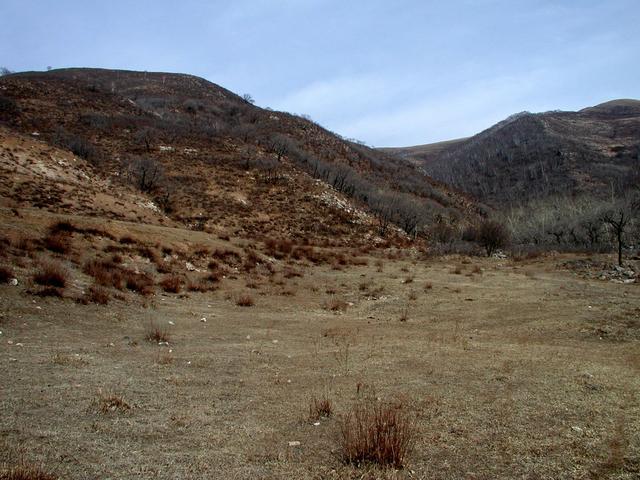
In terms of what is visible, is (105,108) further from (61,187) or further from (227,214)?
(61,187)

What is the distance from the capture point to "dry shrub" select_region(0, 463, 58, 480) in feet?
10.4

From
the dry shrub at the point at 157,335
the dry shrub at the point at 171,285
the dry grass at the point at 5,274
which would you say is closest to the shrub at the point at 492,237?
the dry shrub at the point at 171,285

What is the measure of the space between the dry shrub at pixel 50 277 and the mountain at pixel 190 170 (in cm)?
1185

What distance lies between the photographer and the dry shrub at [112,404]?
497cm

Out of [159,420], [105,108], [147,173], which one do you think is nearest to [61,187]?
[147,173]

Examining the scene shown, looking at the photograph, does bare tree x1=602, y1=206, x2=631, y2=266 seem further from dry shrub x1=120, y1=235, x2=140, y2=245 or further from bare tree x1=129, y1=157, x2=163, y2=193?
bare tree x1=129, y1=157, x2=163, y2=193

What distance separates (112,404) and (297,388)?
2.58 meters

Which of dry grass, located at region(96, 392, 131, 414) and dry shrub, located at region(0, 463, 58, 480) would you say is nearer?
dry shrub, located at region(0, 463, 58, 480)

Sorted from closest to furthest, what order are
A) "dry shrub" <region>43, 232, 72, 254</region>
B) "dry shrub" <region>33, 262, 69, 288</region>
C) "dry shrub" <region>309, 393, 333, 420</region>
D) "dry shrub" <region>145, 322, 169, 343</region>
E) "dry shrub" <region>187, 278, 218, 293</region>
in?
1. "dry shrub" <region>309, 393, 333, 420</region>
2. "dry shrub" <region>145, 322, 169, 343</region>
3. "dry shrub" <region>33, 262, 69, 288</region>
4. "dry shrub" <region>43, 232, 72, 254</region>
5. "dry shrub" <region>187, 278, 218, 293</region>

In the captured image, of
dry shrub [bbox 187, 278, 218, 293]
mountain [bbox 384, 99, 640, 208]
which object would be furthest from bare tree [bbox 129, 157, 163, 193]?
mountain [bbox 384, 99, 640, 208]

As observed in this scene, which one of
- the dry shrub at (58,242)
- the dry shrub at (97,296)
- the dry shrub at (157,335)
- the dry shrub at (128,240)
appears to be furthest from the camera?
the dry shrub at (128,240)

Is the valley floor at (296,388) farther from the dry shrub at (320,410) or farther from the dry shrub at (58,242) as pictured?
the dry shrub at (58,242)

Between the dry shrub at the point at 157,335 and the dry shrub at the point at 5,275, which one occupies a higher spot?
the dry shrub at the point at 5,275

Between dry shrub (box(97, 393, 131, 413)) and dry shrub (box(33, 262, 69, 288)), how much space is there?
7.14 metres
